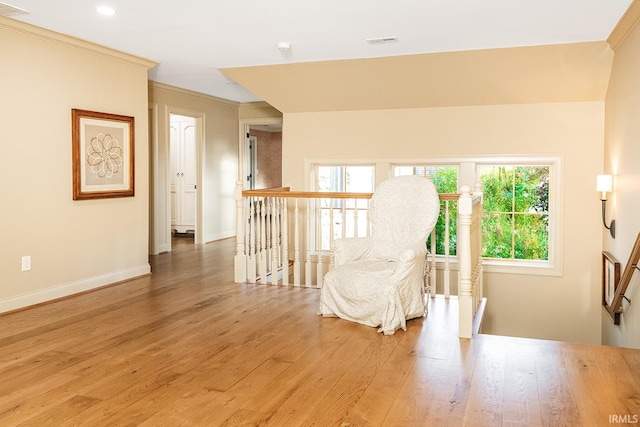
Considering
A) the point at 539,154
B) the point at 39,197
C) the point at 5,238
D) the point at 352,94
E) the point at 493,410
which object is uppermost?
the point at 352,94

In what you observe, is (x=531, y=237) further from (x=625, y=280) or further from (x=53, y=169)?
(x=53, y=169)

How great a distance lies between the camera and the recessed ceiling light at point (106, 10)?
167 inches

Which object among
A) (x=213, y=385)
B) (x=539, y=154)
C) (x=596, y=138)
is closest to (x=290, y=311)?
(x=213, y=385)

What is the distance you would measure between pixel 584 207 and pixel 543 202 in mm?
475

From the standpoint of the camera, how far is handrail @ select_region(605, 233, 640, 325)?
13.3 ft

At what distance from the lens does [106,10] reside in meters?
4.30

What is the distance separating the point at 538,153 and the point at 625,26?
1.96 meters

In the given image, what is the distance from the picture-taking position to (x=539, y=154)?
6254 mm

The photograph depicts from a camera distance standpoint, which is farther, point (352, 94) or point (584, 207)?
point (352, 94)

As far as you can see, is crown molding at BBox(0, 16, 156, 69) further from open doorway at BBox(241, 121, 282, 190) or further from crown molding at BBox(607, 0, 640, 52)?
open doorway at BBox(241, 121, 282, 190)

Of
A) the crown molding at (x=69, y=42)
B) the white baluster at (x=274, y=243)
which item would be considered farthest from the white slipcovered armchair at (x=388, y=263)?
the crown molding at (x=69, y=42)

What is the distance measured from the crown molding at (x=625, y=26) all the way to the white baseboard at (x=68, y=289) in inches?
207

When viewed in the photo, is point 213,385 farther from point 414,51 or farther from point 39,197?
point 414,51

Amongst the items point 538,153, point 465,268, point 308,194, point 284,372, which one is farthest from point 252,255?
point 538,153
